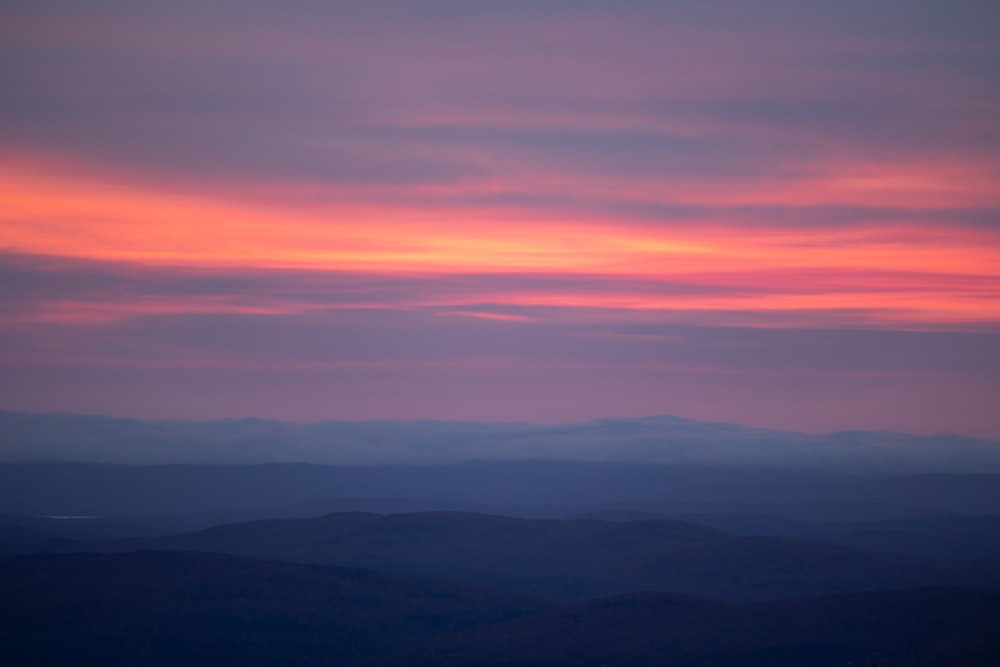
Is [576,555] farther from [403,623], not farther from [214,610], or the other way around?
[214,610]

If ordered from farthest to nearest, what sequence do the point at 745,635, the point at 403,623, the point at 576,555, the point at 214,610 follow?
1. the point at 576,555
2. the point at 403,623
3. the point at 214,610
4. the point at 745,635

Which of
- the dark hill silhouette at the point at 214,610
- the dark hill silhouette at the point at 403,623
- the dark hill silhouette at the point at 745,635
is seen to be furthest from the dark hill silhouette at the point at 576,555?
the dark hill silhouette at the point at 745,635

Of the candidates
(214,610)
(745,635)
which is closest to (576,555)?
(214,610)

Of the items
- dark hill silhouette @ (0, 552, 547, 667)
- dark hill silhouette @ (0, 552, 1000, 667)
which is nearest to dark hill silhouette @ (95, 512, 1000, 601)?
dark hill silhouette @ (0, 552, 547, 667)

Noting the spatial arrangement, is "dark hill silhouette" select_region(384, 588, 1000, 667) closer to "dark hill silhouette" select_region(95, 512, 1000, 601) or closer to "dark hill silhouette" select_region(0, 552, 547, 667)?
"dark hill silhouette" select_region(0, 552, 547, 667)

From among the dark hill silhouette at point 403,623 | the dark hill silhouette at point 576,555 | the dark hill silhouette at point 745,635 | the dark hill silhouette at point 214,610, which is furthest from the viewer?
the dark hill silhouette at point 576,555

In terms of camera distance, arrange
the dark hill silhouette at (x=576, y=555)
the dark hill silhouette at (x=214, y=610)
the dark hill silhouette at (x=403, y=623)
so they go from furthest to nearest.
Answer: the dark hill silhouette at (x=576, y=555) < the dark hill silhouette at (x=214, y=610) < the dark hill silhouette at (x=403, y=623)

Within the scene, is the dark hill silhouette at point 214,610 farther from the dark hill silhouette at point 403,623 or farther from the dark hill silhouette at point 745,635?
the dark hill silhouette at point 745,635
